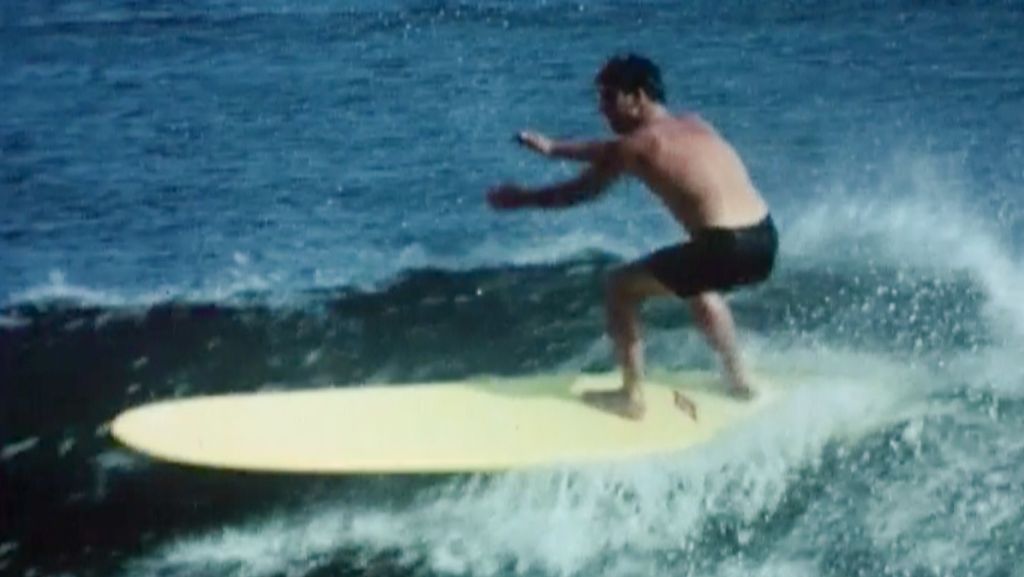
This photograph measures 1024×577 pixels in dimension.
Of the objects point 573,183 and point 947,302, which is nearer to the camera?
point 573,183

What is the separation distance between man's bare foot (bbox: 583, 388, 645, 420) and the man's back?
0.54 feet

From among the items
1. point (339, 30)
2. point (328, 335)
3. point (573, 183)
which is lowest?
point (328, 335)

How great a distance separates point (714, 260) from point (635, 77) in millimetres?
177

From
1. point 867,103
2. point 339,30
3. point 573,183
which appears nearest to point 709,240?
point 573,183

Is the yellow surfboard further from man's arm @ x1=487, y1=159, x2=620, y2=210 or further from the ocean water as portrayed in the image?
man's arm @ x1=487, y1=159, x2=620, y2=210

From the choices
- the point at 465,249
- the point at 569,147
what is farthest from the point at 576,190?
the point at 465,249

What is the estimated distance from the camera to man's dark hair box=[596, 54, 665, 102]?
1.68m

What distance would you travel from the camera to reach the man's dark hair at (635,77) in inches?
66.2

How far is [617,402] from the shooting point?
176cm

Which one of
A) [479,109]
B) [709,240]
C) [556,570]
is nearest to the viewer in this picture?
[556,570]

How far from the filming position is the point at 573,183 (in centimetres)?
170

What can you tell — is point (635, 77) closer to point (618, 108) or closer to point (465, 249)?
point (618, 108)

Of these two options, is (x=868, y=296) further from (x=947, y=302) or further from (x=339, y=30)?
(x=339, y=30)

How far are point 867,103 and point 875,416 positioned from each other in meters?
0.32
